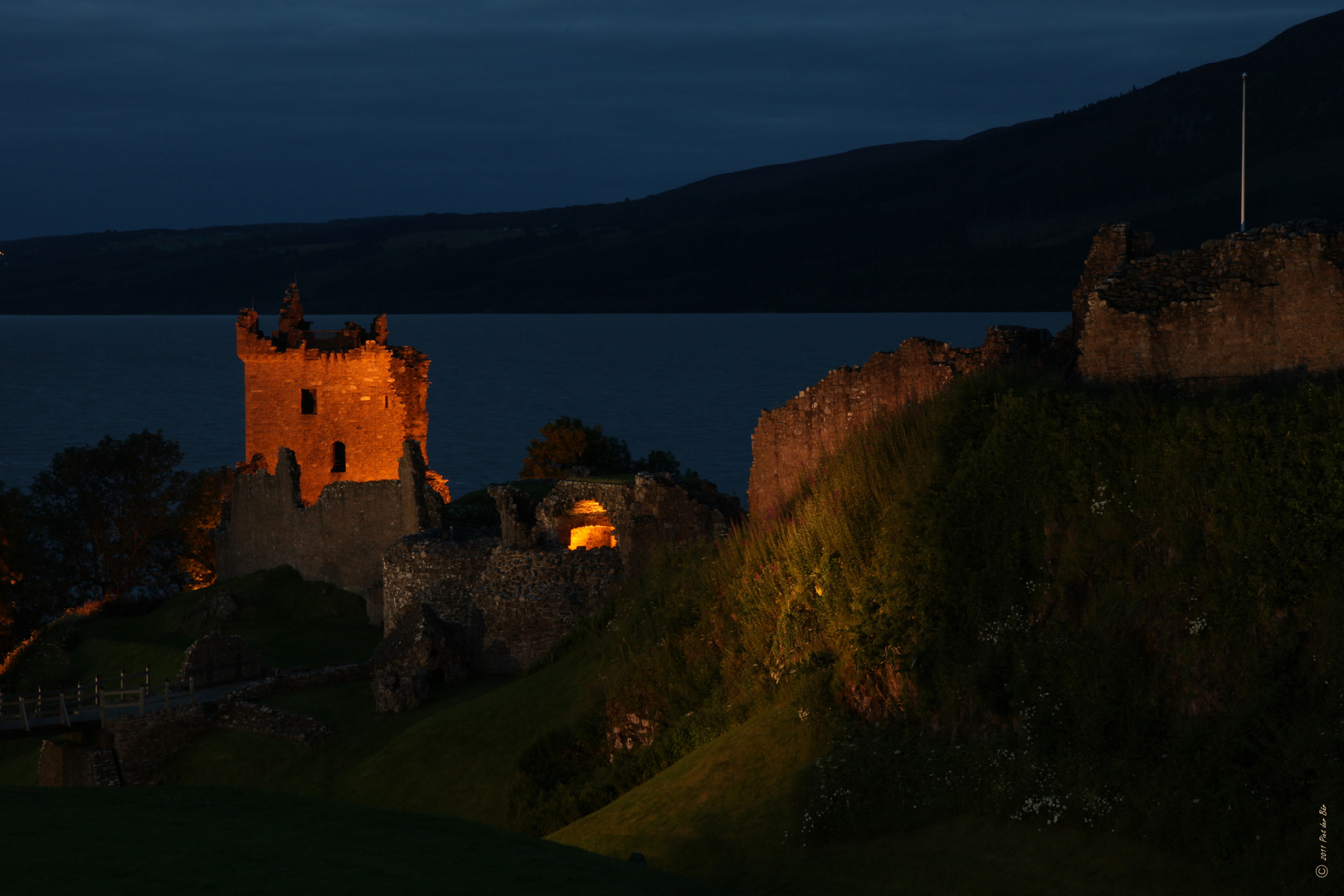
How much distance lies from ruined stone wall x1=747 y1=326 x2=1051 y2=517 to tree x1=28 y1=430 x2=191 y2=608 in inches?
1464

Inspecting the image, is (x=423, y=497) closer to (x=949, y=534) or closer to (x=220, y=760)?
(x=220, y=760)

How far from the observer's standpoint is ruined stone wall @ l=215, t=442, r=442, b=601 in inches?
1448

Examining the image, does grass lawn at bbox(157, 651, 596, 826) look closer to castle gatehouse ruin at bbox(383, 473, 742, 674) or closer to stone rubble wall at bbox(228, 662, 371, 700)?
stone rubble wall at bbox(228, 662, 371, 700)

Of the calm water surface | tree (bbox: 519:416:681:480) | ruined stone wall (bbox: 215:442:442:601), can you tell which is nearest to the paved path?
ruined stone wall (bbox: 215:442:442:601)

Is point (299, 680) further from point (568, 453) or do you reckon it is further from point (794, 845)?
point (568, 453)

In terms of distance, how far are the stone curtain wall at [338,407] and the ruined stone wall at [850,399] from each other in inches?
1150

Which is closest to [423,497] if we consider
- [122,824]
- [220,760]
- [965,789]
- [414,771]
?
[220,760]

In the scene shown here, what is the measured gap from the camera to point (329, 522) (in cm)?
3934

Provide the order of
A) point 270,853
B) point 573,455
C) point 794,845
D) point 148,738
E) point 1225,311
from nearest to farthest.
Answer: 1. point 270,853
2. point 794,845
3. point 1225,311
4. point 148,738
5. point 573,455

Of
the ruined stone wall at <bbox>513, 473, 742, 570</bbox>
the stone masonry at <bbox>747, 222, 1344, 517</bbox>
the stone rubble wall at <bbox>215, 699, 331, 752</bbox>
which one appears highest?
the stone masonry at <bbox>747, 222, 1344, 517</bbox>

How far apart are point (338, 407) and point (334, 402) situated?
0.19 m

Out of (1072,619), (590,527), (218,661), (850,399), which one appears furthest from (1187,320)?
(218,661)

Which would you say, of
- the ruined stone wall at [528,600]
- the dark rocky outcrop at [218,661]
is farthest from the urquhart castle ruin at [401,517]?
the dark rocky outcrop at [218,661]

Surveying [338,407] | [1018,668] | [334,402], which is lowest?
[1018,668]
